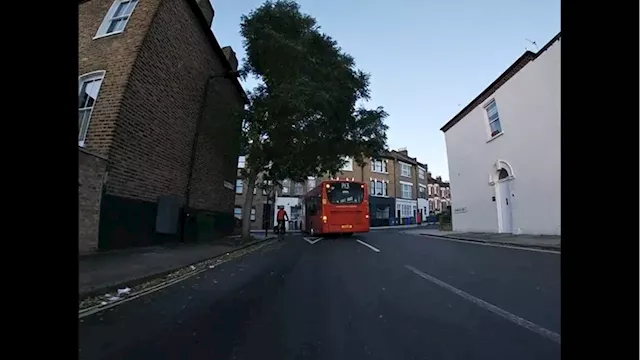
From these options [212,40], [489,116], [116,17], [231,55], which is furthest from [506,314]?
[231,55]

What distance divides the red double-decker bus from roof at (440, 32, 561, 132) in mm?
8222

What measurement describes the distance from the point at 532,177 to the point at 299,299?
15.4 meters

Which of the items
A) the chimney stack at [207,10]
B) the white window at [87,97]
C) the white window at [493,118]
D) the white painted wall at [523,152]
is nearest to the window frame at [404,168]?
the white painted wall at [523,152]

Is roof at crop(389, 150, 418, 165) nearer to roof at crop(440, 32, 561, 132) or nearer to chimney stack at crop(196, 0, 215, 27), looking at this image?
roof at crop(440, 32, 561, 132)

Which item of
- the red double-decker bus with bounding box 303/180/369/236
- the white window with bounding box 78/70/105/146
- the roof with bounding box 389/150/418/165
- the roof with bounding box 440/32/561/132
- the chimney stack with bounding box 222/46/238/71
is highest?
the chimney stack with bounding box 222/46/238/71

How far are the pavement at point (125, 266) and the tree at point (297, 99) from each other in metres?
6.63

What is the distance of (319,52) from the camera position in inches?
693

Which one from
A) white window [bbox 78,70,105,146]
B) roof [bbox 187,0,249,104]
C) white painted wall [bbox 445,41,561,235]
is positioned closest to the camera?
white window [bbox 78,70,105,146]

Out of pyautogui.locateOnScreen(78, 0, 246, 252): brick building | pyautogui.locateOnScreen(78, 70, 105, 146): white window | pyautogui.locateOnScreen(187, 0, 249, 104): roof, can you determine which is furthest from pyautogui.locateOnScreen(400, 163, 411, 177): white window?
pyautogui.locateOnScreen(78, 70, 105, 146): white window

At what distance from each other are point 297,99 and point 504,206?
12.6 m

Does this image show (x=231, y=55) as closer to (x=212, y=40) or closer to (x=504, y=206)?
(x=212, y=40)

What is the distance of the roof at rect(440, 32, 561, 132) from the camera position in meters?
16.9
